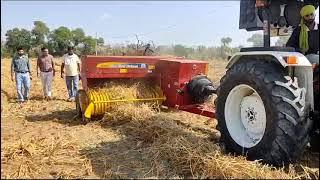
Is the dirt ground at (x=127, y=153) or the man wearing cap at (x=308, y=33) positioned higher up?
the man wearing cap at (x=308, y=33)

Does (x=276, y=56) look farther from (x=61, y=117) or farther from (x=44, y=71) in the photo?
(x=44, y=71)

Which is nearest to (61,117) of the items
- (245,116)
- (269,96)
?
(245,116)

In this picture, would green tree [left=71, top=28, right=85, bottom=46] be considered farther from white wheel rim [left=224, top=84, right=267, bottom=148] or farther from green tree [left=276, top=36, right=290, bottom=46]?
white wheel rim [left=224, top=84, right=267, bottom=148]

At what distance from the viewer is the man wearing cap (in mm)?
4707

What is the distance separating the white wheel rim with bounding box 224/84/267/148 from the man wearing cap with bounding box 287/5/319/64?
0.73m

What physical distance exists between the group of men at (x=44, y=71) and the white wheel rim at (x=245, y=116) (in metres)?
6.89

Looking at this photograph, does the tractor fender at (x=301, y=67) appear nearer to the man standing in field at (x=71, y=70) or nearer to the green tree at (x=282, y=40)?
the green tree at (x=282, y=40)

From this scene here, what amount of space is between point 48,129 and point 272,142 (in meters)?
4.35

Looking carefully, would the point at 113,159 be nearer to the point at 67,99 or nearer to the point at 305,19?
the point at 305,19

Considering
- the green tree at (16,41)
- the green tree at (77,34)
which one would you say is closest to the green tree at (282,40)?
the green tree at (16,41)

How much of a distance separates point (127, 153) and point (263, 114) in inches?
73.3

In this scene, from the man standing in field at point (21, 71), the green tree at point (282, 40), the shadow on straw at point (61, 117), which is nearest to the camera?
the green tree at point (282, 40)

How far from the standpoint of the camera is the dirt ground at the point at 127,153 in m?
4.38

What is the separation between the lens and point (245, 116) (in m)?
5.00
